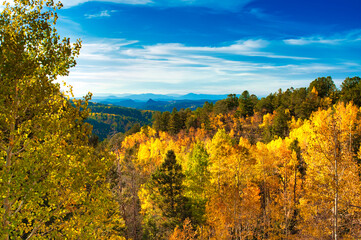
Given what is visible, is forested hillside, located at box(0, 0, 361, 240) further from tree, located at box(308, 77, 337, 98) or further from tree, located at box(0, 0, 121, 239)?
tree, located at box(308, 77, 337, 98)

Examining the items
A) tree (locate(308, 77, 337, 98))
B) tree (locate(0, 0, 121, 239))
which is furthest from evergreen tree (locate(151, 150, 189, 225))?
tree (locate(308, 77, 337, 98))

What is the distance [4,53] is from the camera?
510cm

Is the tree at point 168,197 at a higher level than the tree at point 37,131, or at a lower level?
lower

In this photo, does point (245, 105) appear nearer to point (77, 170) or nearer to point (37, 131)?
point (77, 170)

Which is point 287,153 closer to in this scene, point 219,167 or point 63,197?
point 219,167

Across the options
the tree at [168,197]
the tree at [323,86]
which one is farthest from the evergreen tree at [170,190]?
the tree at [323,86]

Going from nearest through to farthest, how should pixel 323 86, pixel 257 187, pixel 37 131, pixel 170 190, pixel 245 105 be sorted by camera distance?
1. pixel 37 131
2. pixel 170 190
3. pixel 257 187
4. pixel 323 86
5. pixel 245 105

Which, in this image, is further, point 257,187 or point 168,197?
point 257,187

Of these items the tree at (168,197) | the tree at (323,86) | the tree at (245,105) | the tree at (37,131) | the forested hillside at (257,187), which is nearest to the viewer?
the tree at (37,131)

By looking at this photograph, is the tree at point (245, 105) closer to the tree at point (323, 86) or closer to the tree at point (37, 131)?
the tree at point (323, 86)

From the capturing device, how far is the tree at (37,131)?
5.14 meters

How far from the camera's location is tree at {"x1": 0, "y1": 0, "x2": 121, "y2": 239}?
16.9 feet

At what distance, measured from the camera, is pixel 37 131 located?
18.6 ft

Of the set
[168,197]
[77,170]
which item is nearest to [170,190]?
[168,197]
